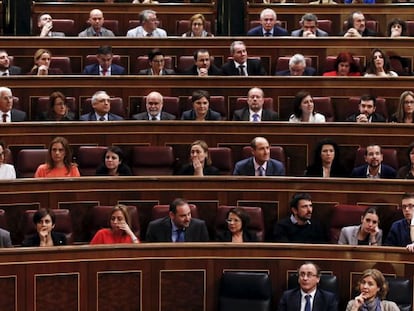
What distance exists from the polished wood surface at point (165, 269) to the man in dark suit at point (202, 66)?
144 cm

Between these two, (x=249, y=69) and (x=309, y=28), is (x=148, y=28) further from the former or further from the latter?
(x=309, y=28)

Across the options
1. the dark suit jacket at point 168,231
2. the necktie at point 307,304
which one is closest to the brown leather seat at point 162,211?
the dark suit jacket at point 168,231

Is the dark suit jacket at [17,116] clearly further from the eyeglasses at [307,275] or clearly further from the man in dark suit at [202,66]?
the eyeglasses at [307,275]

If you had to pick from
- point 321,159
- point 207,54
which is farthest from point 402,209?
point 207,54

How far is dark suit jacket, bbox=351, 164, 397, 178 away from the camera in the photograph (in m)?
4.79

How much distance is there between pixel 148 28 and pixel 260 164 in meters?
1.36

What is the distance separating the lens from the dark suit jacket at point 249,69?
5570 millimetres

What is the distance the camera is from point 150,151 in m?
4.90

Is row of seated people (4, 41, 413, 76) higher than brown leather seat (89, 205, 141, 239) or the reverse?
higher

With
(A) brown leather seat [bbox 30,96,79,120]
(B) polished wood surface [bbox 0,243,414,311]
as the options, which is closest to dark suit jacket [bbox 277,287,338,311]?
(B) polished wood surface [bbox 0,243,414,311]

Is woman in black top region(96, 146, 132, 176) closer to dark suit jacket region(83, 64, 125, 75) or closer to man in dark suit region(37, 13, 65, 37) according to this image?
dark suit jacket region(83, 64, 125, 75)

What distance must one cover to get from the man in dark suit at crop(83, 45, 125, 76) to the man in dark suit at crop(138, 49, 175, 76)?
5.4 inches

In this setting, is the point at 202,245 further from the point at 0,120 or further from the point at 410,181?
the point at 0,120

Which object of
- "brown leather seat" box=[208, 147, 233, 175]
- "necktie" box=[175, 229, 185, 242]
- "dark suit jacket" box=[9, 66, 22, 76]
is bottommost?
"necktie" box=[175, 229, 185, 242]
